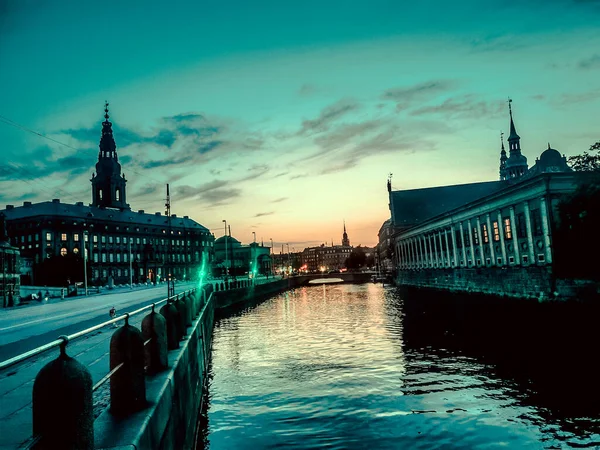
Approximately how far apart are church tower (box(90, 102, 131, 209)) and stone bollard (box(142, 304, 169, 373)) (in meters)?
135


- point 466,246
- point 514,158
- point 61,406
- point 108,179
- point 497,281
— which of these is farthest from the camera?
point 108,179

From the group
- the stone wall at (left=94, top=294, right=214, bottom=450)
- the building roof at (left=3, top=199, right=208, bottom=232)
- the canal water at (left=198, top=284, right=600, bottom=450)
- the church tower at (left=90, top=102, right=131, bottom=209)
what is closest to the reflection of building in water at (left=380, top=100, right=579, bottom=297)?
the canal water at (left=198, top=284, right=600, bottom=450)

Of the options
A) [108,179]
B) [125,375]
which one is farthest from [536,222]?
[108,179]

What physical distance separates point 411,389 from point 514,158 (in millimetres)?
117254

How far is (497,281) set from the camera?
49375mm

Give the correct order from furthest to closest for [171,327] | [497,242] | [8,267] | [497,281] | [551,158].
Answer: [551,158] < [8,267] < [497,242] < [497,281] < [171,327]

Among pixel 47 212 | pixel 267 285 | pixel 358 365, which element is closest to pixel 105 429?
pixel 358 365

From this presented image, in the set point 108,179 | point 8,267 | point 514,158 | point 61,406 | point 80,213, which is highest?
point 108,179

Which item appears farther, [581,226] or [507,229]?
[507,229]

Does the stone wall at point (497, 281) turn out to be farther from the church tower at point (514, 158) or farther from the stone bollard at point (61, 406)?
the church tower at point (514, 158)

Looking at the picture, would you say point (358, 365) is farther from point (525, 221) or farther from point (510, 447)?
point (525, 221)

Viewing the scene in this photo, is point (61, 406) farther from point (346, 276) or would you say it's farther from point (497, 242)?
point (346, 276)

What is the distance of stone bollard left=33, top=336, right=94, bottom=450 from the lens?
12.4 ft

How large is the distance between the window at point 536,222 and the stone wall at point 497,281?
11.1 feet
